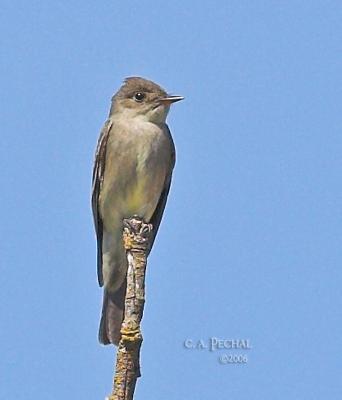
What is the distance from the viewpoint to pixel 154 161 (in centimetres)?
1011

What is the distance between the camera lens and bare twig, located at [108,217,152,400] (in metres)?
5.77

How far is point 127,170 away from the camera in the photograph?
1005 cm

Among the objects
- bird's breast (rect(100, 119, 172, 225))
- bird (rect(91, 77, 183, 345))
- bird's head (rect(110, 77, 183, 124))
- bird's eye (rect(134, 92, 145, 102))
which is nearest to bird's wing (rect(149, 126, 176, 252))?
bird (rect(91, 77, 183, 345))

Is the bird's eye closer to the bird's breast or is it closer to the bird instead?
the bird

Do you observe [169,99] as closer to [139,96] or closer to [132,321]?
[139,96]

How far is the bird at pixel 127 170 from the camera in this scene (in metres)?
10.1

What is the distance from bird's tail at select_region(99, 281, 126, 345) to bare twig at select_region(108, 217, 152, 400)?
223 centimetres

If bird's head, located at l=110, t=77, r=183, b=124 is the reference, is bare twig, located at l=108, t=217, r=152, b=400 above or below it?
below

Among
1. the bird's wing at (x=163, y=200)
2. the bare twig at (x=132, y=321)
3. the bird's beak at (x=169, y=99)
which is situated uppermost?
the bird's beak at (x=169, y=99)

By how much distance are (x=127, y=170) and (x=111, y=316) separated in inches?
58.9

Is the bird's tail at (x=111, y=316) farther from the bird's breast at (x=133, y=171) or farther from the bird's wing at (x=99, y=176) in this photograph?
the bird's breast at (x=133, y=171)

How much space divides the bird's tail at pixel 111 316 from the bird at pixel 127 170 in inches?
0.5

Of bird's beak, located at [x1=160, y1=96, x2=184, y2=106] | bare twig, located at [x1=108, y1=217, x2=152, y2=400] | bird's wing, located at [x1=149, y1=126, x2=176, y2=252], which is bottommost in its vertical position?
bare twig, located at [x1=108, y1=217, x2=152, y2=400]

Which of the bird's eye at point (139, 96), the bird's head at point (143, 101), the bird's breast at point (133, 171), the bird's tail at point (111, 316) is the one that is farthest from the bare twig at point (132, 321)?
the bird's eye at point (139, 96)
